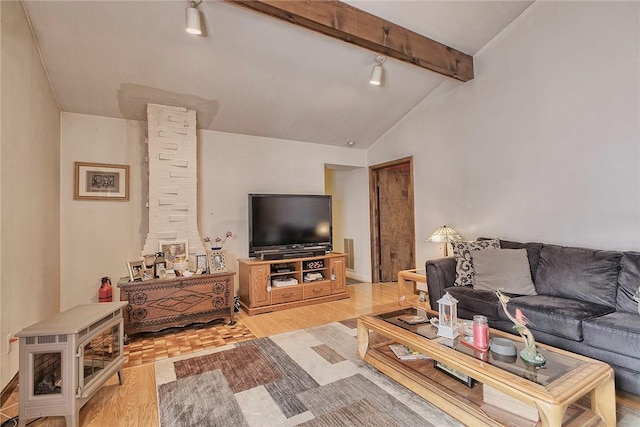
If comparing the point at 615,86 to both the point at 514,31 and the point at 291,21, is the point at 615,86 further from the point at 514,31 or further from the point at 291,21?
the point at 291,21

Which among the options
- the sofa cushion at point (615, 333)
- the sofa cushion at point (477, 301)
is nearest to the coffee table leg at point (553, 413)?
the sofa cushion at point (615, 333)

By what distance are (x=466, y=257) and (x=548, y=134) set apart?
146 cm

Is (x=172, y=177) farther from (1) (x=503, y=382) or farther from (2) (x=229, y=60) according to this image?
(1) (x=503, y=382)

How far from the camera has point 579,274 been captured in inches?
96.3

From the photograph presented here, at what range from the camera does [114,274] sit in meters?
3.44

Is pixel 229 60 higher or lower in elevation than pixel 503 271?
higher

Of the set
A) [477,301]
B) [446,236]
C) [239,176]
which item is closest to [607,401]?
[477,301]

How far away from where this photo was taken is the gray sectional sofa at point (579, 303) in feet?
6.09

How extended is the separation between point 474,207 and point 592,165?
3.86 ft

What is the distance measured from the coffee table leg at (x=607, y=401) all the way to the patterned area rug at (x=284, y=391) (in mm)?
683

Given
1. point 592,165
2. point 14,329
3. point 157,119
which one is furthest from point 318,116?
point 14,329

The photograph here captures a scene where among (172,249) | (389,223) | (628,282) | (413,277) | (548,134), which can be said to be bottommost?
(413,277)

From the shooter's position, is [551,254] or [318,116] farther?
[318,116]

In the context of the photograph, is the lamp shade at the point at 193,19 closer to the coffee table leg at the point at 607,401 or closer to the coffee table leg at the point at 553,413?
the coffee table leg at the point at 553,413
